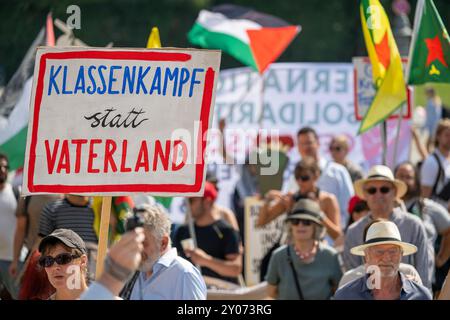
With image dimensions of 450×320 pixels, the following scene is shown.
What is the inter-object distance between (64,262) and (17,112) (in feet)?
16.0

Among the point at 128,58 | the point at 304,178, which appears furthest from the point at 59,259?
the point at 304,178

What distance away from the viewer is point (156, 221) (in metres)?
5.81

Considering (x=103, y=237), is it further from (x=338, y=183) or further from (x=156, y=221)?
(x=338, y=183)

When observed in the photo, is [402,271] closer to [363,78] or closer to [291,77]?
[363,78]

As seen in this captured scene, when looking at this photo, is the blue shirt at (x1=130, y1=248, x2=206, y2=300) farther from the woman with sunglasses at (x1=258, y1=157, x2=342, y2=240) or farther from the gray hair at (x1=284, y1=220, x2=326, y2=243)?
the woman with sunglasses at (x1=258, y1=157, x2=342, y2=240)

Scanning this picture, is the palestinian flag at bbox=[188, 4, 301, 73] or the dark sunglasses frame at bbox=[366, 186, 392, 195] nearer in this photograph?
the dark sunglasses frame at bbox=[366, 186, 392, 195]

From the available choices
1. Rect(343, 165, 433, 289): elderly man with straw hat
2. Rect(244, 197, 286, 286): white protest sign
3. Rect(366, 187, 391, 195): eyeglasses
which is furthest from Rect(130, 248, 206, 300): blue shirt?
Rect(244, 197, 286, 286): white protest sign

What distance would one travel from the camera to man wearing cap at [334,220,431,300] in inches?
233

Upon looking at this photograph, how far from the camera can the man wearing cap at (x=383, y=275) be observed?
5.93m

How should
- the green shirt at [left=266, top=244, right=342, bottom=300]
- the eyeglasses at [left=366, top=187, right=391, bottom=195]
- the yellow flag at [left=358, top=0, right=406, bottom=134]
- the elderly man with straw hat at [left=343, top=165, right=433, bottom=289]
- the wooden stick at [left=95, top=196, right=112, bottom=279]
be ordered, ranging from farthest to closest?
the yellow flag at [left=358, top=0, right=406, bottom=134], the eyeglasses at [left=366, top=187, right=391, bottom=195], the green shirt at [left=266, top=244, right=342, bottom=300], the elderly man with straw hat at [left=343, top=165, right=433, bottom=289], the wooden stick at [left=95, top=196, right=112, bottom=279]

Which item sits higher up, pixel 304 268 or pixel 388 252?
pixel 304 268

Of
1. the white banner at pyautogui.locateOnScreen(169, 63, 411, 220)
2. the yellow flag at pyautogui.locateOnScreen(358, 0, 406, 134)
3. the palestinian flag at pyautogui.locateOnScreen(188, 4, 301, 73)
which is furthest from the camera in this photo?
the white banner at pyautogui.locateOnScreen(169, 63, 411, 220)

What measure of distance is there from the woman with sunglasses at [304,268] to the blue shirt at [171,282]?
7.60 feet

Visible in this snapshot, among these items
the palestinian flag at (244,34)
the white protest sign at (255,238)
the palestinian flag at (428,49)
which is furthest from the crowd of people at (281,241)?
the palestinian flag at (244,34)
